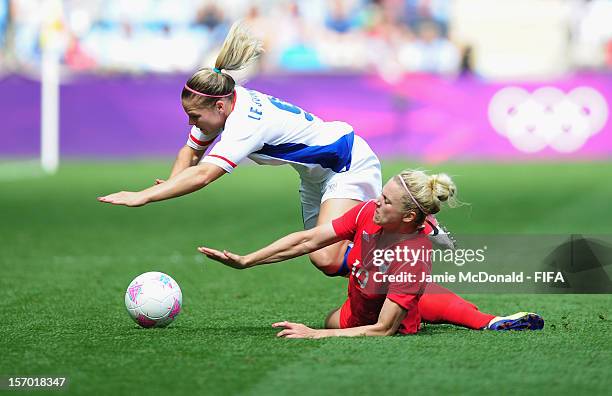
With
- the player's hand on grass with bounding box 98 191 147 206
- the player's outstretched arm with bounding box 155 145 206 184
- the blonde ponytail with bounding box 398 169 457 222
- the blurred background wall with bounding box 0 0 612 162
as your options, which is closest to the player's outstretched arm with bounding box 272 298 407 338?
the blonde ponytail with bounding box 398 169 457 222

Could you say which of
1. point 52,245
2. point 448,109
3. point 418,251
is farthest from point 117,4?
point 418,251

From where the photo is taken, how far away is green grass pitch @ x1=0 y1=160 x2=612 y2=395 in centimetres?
477

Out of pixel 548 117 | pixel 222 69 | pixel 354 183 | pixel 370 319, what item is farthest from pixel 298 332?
pixel 548 117

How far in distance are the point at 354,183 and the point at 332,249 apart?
474 mm

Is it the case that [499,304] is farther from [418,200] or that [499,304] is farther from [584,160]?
[584,160]

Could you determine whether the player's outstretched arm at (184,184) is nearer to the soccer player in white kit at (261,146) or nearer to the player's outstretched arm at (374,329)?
the soccer player in white kit at (261,146)

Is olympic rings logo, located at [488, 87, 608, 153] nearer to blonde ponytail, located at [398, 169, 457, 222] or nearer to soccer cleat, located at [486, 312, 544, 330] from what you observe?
soccer cleat, located at [486, 312, 544, 330]

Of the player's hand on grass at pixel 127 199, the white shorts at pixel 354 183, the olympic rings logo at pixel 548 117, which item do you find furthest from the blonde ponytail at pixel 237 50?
the olympic rings logo at pixel 548 117

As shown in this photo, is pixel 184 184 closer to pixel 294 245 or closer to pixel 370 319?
pixel 294 245

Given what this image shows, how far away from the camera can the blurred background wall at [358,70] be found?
62.5 ft

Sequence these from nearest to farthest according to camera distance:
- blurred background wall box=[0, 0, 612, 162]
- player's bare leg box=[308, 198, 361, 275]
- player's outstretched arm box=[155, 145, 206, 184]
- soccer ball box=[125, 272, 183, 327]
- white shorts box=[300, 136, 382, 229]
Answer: soccer ball box=[125, 272, 183, 327]
player's bare leg box=[308, 198, 361, 275]
white shorts box=[300, 136, 382, 229]
player's outstretched arm box=[155, 145, 206, 184]
blurred background wall box=[0, 0, 612, 162]

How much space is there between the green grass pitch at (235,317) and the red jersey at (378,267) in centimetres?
26

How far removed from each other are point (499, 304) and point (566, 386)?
258 cm

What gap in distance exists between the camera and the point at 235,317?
6.66 m
